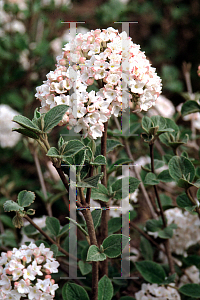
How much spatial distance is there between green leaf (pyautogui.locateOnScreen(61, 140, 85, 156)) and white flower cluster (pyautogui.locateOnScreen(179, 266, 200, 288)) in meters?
0.73

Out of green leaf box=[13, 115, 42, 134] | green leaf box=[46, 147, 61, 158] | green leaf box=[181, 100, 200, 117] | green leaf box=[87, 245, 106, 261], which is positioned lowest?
green leaf box=[87, 245, 106, 261]

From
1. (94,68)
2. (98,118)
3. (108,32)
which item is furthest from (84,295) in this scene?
(108,32)

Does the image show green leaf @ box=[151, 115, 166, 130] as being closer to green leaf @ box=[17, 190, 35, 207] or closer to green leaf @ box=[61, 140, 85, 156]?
green leaf @ box=[61, 140, 85, 156]

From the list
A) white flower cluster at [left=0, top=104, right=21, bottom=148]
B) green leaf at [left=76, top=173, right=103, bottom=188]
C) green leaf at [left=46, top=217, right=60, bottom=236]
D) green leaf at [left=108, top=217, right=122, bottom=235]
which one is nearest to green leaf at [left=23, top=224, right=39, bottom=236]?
green leaf at [left=46, top=217, right=60, bottom=236]

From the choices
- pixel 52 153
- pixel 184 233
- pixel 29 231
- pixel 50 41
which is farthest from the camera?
pixel 50 41

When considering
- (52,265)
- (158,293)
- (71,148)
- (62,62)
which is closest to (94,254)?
(52,265)

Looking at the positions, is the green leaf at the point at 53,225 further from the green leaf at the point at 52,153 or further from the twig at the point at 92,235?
the green leaf at the point at 52,153

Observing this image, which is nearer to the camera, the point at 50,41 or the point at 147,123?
the point at 147,123

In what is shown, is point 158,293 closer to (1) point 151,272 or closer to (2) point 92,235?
(1) point 151,272

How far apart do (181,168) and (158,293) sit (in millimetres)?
415

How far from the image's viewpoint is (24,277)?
82cm

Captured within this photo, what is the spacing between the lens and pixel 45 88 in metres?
0.81

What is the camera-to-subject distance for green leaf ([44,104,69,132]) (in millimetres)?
739

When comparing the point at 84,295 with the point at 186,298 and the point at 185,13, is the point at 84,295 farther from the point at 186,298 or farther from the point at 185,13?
the point at 185,13
